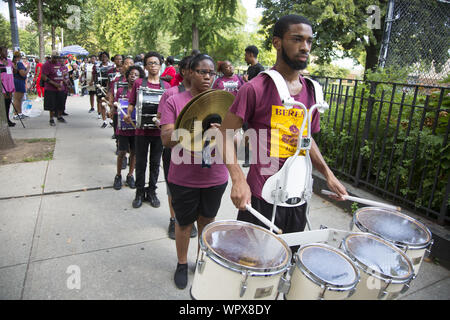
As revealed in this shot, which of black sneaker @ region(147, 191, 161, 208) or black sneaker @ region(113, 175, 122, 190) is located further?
black sneaker @ region(113, 175, 122, 190)

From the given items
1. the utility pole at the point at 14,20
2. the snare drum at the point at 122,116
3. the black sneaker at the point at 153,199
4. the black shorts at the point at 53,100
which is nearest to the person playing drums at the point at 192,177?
the black sneaker at the point at 153,199

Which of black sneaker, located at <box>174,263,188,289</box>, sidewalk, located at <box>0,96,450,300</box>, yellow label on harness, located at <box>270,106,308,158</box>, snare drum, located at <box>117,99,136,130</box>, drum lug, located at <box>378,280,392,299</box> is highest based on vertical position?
yellow label on harness, located at <box>270,106,308,158</box>

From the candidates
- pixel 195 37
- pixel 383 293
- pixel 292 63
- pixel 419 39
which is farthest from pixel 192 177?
pixel 195 37

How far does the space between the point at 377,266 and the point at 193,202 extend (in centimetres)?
146

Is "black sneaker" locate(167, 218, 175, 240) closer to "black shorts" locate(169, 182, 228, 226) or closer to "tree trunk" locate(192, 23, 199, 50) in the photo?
"black shorts" locate(169, 182, 228, 226)

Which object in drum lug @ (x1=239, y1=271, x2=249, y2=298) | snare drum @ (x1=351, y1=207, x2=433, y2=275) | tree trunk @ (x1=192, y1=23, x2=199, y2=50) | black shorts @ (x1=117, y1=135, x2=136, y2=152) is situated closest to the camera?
drum lug @ (x1=239, y1=271, x2=249, y2=298)

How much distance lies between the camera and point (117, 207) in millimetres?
4266

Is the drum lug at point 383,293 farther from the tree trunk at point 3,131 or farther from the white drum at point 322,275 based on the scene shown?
the tree trunk at point 3,131

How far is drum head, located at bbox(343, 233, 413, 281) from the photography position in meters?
1.51

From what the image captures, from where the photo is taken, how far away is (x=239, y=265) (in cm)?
138

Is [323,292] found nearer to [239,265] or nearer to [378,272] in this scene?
[378,272]

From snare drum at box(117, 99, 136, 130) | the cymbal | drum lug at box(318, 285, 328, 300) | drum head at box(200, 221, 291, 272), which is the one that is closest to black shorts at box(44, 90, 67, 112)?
snare drum at box(117, 99, 136, 130)

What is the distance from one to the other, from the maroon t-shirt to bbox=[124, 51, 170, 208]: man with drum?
2448mm
